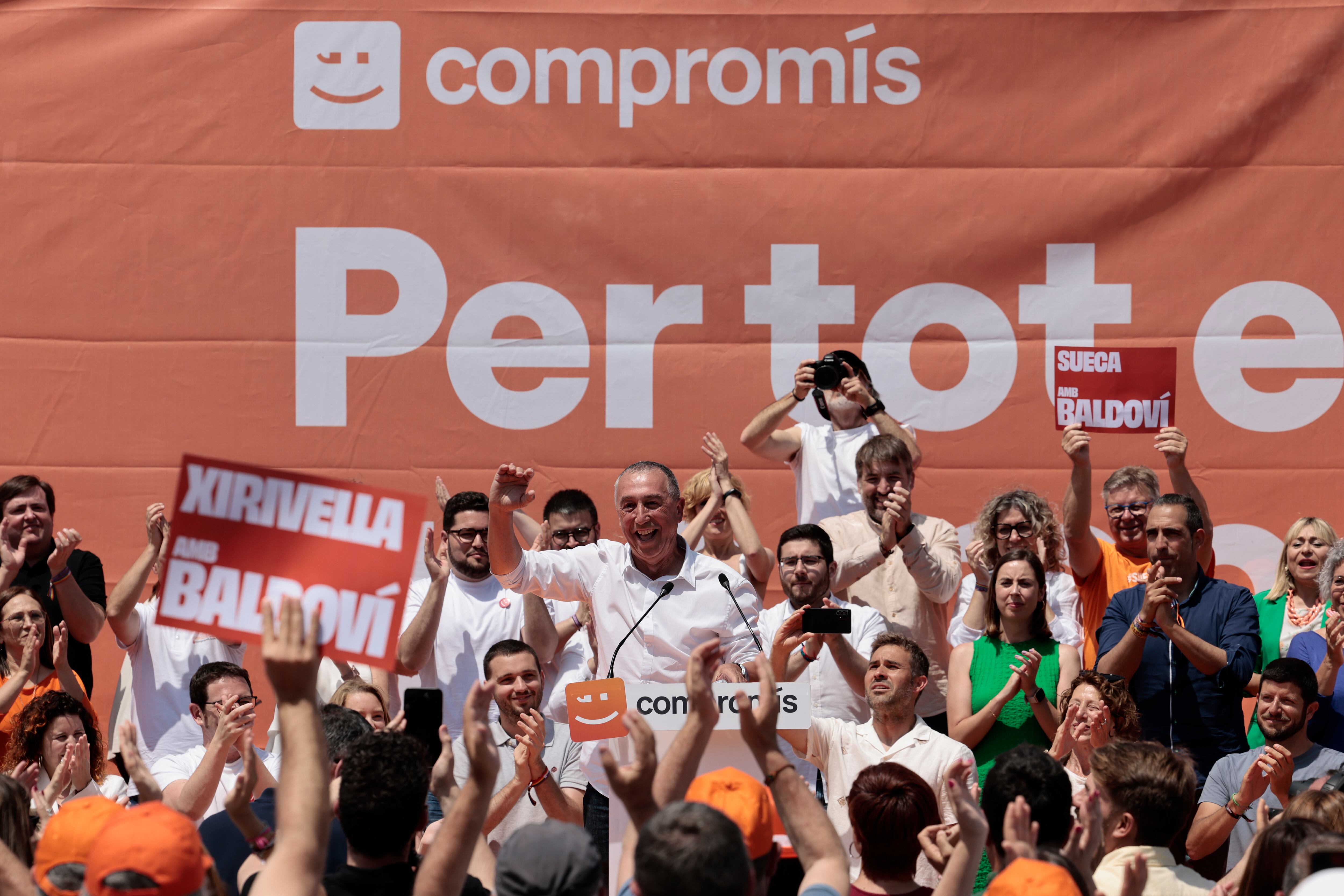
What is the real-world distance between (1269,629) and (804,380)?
202 centimetres

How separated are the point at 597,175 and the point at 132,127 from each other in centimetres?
214

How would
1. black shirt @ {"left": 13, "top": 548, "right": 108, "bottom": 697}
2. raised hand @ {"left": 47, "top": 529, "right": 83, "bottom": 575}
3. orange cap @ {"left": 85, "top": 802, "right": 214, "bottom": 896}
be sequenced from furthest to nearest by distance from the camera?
black shirt @ {"left": 13, "top": 548, "right": 108, "bottom": 697} → raised hand @ {"left": 47, "top": 529, "right": 83, "bottom": 575} → orange cap @ {"left": 85, "top": 802, "right": 214, "bottom": 896}

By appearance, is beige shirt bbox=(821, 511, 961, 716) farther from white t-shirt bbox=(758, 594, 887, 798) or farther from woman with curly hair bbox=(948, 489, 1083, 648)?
white t-shirt bbox=(758, 594, 887, 798)

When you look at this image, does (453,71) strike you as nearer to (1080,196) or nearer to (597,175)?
(597,175)

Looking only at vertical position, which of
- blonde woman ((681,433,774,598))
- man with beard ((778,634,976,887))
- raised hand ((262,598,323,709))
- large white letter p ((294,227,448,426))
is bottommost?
man with beard ((778,634,976,887))

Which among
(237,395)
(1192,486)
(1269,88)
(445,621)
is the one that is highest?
(1269,88)

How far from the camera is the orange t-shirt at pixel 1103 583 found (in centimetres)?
546

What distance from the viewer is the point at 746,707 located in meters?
2.82

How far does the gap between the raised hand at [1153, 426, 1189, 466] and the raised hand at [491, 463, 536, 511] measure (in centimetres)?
259

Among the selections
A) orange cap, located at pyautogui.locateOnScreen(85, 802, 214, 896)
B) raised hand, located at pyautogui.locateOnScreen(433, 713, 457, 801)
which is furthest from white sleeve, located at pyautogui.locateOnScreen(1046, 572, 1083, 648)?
orange cap, located at pyautogui.locateOnScreen(85, 802, 214, 896)

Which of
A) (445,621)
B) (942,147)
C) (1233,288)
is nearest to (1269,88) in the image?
(1233,288)

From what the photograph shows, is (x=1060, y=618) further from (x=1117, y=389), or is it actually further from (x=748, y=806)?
(x=748, y=806)

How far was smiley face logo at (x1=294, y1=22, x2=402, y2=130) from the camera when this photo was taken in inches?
261

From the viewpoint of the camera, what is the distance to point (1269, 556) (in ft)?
21.5
